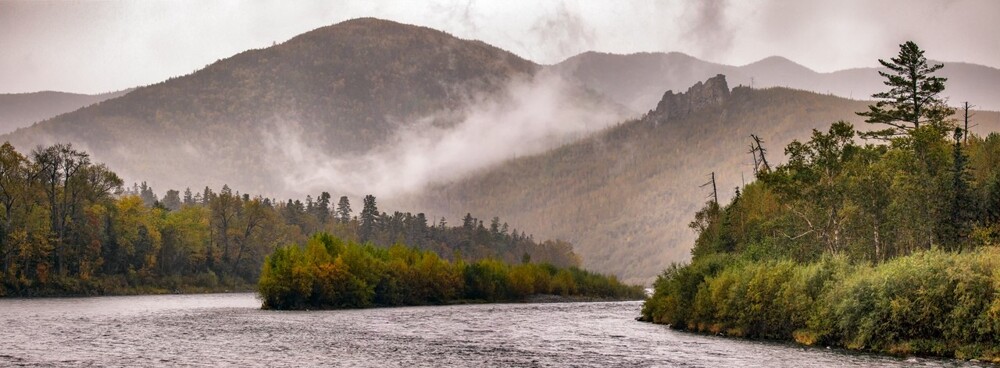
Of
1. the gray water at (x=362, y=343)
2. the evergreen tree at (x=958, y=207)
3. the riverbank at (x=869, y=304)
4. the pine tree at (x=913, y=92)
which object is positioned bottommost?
the gray water at (x=362, y=343)

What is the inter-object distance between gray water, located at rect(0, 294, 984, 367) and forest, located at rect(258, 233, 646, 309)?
20227 millimetres

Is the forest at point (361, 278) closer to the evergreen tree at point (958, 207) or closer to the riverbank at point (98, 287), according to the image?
the riverbank at point (98, 287)

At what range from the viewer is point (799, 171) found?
104875mm

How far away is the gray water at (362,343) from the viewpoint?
65.9 m

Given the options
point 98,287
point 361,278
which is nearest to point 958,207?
point 361,278

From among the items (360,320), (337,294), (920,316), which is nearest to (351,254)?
(337,294)

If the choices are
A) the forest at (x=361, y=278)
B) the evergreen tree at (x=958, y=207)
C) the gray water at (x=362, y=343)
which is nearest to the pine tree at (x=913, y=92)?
the evergreen tree at (x=958, y=207)

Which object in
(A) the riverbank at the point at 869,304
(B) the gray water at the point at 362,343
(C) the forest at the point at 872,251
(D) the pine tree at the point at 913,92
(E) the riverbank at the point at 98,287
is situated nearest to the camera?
(A) the riverbank at the point at 869,304

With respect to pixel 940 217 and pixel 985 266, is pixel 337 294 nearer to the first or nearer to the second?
pixel 940 217

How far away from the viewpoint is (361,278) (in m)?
157

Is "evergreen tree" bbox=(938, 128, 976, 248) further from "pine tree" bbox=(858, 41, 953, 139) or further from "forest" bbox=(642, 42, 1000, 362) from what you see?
"pine tree" bbox=(858, 41, 953, 139)

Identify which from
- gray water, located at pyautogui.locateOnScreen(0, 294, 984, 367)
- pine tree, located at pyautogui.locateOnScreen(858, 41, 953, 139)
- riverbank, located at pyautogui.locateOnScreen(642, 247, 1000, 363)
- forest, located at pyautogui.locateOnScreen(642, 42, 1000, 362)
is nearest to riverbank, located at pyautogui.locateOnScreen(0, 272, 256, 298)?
gray water, located at pyautogui.locateOnScreen(0, 294, 984, 367)

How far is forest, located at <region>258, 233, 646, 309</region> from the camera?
144 metres

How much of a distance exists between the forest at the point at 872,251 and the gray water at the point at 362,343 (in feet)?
11.2
